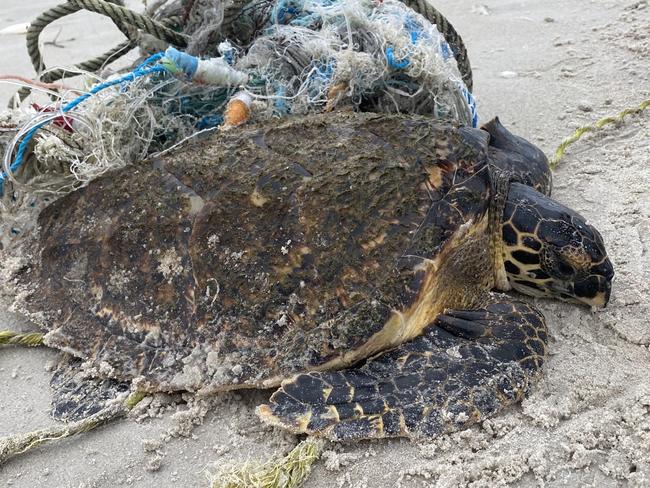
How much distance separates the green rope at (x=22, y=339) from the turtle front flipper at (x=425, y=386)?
0.73 metres

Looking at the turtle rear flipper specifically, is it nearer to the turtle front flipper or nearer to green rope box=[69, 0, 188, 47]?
the turtle front flipper

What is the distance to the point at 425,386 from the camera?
4.09ft

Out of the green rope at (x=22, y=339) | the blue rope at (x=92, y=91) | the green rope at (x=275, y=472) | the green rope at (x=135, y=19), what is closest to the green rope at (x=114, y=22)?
the green rope at (x=135, y=19)

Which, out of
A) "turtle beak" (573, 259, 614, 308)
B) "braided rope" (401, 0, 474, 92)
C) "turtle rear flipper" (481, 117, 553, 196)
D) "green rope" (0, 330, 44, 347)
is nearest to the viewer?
"turtle beak" (573, 259, 614, 308)

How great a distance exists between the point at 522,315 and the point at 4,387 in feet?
4.32

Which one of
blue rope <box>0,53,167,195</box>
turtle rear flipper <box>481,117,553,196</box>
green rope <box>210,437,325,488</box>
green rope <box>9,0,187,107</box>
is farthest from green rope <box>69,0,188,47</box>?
green rope <box>210,437,325,488</box>

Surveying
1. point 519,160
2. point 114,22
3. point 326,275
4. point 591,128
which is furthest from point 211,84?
point 591,128

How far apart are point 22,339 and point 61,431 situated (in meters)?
0.40

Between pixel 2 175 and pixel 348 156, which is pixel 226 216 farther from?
pixel 2 175

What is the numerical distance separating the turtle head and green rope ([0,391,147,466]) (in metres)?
1.04

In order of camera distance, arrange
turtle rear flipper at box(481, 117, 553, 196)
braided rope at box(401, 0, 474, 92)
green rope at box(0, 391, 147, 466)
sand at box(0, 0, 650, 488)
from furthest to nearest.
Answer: braided rope at box(401, 0, 474, 92) → turtle rear flipper at box(481, 117, 553, 196) → green rope at box(0, 391, 147, 466) → sand at box(0, 0, 650, 488)

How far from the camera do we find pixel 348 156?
146cm

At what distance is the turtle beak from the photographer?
1.45m

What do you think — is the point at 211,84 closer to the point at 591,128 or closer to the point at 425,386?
the point at 425,386
